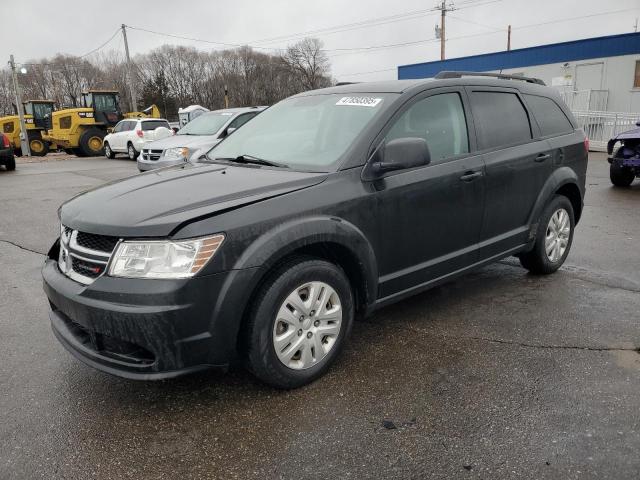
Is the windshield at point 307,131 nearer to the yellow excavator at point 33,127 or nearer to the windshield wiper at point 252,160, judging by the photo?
the windshield wiper at point 252,160

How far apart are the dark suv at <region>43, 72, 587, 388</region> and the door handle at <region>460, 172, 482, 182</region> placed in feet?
0.04

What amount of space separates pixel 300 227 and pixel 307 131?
1133 mm

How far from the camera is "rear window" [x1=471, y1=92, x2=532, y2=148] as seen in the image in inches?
159

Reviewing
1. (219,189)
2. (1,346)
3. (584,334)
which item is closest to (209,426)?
(219,189)

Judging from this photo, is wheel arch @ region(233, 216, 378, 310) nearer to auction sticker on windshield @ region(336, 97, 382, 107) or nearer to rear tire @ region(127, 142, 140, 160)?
auction sticker on windshield @ region(336, 97, 382, 107)

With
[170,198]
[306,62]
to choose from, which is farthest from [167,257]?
[306,62]

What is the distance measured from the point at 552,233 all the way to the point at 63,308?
413cm

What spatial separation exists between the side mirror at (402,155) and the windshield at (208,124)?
925 cm

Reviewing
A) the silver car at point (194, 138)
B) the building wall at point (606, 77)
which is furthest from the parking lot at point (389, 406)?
the building wall at point (606, 77)

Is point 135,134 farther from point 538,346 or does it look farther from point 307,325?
point 538,346

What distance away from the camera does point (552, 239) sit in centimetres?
486

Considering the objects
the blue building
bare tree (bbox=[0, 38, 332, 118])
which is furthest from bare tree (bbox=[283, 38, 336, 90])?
the blue building

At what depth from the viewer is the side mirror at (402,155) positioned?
3.13 m

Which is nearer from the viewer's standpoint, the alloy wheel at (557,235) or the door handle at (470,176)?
the door handle at (470,176)
